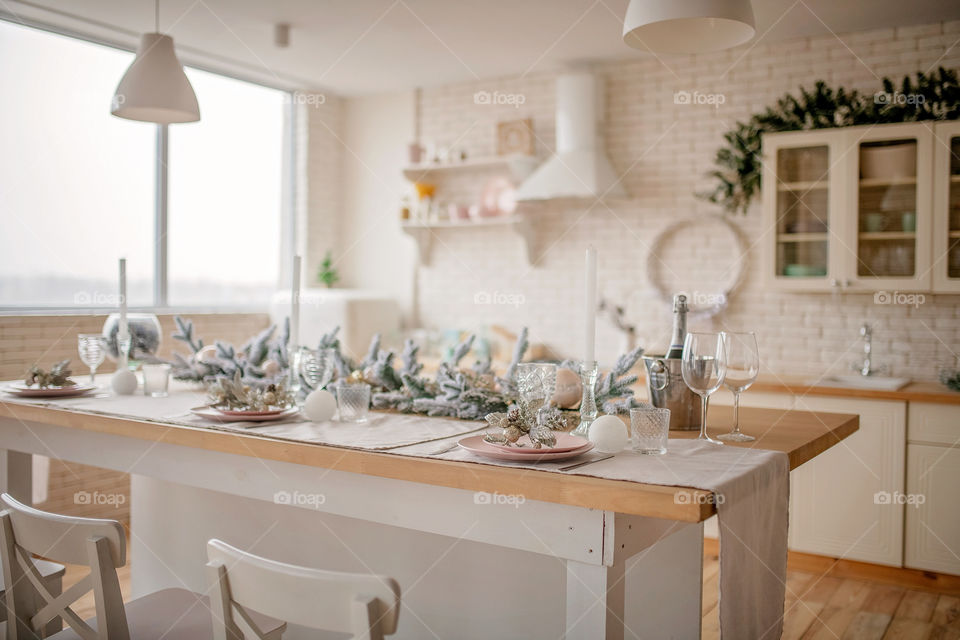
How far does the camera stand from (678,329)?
69.0 inches

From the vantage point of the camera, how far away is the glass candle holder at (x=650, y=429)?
1417 mm

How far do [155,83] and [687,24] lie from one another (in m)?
1.66

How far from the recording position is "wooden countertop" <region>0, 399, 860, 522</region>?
1.18 m

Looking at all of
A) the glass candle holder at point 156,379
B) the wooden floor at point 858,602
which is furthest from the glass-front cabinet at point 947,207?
the glass candle holder at point 156,379

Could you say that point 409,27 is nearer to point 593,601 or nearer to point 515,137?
point 515,137

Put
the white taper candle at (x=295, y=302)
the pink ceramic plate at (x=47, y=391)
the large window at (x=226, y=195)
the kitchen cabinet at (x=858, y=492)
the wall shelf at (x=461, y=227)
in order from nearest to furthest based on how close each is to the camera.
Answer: the white taper candle at (x=295, y=302) → the pink ceramic plate at (x=47, y=391) → the kitchen cabinet at (x=858, y=492) → the large window at (x=226, y=195) → the wall shelf at (x=461, y=227)

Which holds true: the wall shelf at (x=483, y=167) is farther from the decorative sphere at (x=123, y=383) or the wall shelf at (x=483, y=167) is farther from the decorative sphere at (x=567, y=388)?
the decorative sphere at (x=567, y=388)

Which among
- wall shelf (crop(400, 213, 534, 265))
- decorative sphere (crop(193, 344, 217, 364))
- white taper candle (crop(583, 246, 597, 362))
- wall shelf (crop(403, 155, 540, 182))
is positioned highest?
wall shelf (crop(403, 155, 540, 182))

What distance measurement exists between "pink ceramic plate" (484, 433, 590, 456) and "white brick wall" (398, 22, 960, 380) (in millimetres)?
2950

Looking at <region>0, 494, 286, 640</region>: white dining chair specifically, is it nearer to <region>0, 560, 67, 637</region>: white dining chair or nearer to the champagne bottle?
<region>0, 560, 67, 637</region>: white dining chair

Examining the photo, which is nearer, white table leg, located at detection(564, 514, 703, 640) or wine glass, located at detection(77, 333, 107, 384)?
white table leg, located at detection(564, 514, 703, 640)

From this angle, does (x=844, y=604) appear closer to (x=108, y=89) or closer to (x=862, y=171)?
(x=862, y=171)

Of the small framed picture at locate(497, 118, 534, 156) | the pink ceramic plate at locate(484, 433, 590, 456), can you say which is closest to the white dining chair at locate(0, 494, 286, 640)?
the pink ceramic plate at locate(484, 433, 590, 456)

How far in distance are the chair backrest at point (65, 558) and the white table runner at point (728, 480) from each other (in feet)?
1.20
